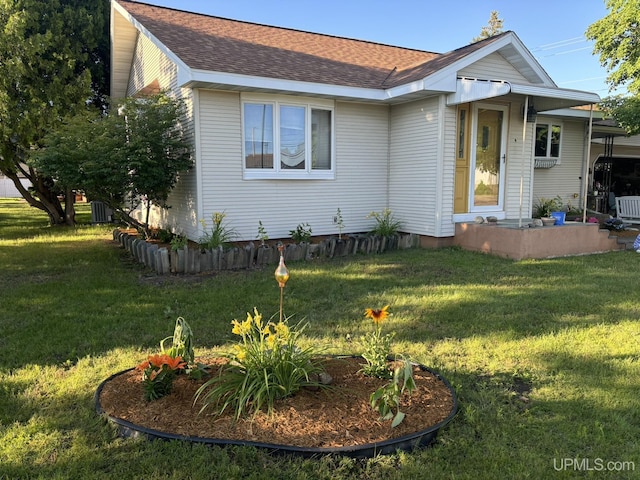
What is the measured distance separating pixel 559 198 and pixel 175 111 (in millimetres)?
10511

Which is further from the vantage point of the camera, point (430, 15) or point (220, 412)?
point (430, 15)

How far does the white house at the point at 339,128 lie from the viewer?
836cm

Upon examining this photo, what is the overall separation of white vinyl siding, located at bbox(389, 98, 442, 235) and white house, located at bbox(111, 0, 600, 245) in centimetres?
3

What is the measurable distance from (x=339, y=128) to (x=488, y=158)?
3.15m

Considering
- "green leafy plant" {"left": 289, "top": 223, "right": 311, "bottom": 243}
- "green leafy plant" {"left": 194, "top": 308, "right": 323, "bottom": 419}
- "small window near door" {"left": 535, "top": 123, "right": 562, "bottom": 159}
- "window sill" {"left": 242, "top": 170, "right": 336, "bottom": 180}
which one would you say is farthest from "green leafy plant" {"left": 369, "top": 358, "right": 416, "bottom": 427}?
"small window near door" {"left": 535, "top": 123, "right": 562, "bottom": 159}

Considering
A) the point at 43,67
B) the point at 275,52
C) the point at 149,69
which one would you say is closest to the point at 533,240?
the point at 275,52

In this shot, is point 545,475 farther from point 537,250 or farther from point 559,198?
point 559,198

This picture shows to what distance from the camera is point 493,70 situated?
9.54 m

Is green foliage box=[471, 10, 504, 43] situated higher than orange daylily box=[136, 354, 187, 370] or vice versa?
green foliage box=[471, 10, 504, 43]

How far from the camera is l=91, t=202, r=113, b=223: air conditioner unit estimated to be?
15008mm

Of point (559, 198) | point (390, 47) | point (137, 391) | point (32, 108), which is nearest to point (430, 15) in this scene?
point (390, 47)

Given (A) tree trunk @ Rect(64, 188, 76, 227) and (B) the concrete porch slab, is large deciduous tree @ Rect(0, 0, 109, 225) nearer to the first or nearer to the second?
(A) tree trunk @ Rect(64, 188, 76, 227)

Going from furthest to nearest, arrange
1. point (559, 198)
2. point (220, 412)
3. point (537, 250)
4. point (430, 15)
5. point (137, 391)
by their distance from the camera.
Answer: point (430, 15) < point (559, 198) < point (537, 250) < point (137, 391) < point (220, 412)

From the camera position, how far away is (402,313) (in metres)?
5.14
